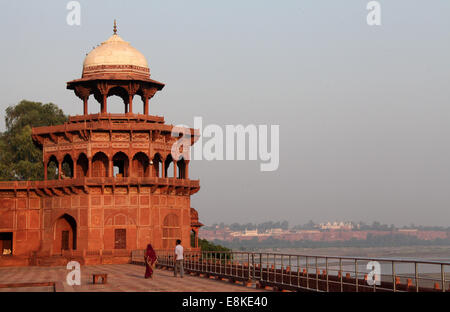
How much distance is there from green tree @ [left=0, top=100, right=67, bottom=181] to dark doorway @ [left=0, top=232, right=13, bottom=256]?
1675cm

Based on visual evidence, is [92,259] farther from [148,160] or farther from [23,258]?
[148,160]

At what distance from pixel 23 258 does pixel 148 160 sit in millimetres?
12366

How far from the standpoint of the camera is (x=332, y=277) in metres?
36.2

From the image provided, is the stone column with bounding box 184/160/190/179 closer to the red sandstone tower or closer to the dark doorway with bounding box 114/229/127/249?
the red sandstone tower

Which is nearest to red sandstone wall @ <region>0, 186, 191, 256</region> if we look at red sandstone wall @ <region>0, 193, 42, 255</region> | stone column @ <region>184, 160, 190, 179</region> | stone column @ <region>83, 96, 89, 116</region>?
red sandstone wall @ <region>0, 193, 42, 255</region>

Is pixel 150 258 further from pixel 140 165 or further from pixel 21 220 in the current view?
pixel 21 220

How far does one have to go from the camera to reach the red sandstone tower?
52250mm

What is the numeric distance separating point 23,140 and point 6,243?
20682 mm

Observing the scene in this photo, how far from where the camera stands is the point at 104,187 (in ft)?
172

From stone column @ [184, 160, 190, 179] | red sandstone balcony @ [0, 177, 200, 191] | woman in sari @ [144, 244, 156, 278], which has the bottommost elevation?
woman in sari @ [144, 244, 156, 278]

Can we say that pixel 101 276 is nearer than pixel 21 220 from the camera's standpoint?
Yes

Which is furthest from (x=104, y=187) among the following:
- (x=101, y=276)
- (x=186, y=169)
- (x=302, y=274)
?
(x=302, y=274)
